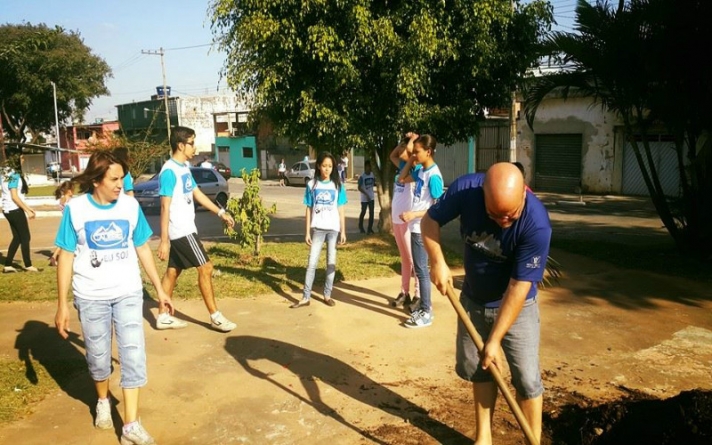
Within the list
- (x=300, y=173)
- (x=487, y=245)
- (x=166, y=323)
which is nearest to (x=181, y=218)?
(x=166, y=323)

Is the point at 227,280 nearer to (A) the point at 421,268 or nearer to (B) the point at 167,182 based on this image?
(B) the point at 167,182

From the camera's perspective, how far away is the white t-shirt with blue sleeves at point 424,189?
5746 millimetres

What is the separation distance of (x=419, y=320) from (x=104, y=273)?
3.26 m

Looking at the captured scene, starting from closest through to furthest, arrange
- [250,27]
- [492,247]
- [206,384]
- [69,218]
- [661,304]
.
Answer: [492,247]
[69,218]
[206,384]
[661,304]
[250,27]

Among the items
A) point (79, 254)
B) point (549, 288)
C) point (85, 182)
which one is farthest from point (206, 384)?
point (549, 288)

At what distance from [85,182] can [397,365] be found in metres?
2.88

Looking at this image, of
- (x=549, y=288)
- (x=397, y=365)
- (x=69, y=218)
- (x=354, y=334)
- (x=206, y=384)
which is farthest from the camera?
(x=549, y=288)

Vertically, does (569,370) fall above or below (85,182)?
below

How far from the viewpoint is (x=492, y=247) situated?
320 cm

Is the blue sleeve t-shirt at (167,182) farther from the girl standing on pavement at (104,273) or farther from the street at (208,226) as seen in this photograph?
the street at (208,226)

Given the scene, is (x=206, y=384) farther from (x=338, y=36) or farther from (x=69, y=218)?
(x=338, y=36)

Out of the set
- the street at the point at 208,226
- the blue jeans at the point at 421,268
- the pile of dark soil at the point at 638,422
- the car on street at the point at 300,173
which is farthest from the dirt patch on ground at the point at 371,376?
the car on street at the point at 300,173

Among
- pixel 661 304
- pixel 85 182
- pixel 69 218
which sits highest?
pixel 85 182

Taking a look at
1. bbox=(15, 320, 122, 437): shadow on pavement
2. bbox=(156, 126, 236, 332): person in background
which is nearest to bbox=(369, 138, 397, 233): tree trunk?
bbox=(156, 126, 236, 332): person in background
